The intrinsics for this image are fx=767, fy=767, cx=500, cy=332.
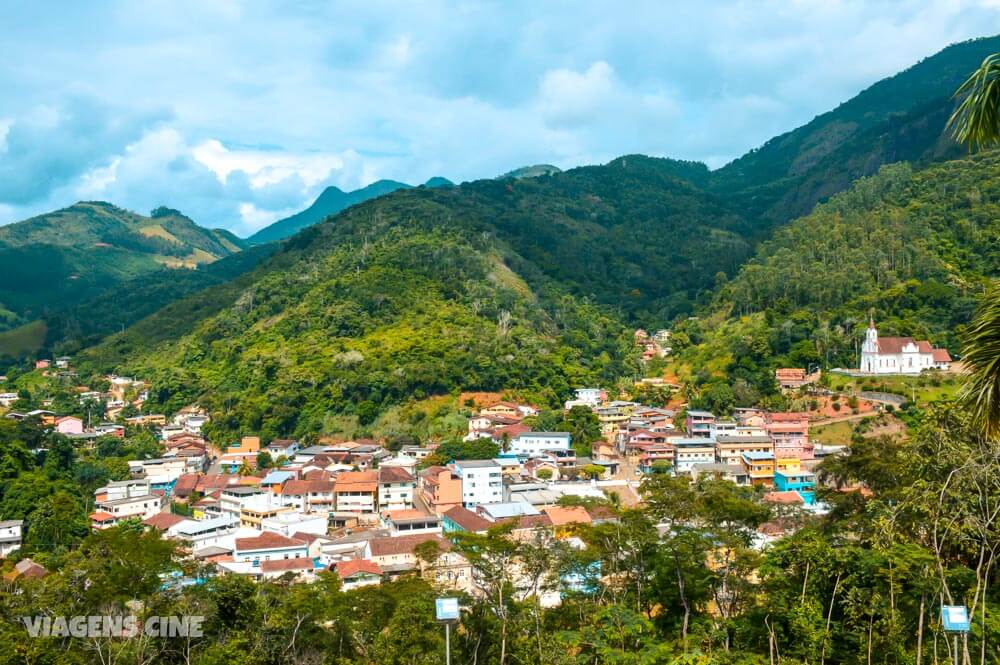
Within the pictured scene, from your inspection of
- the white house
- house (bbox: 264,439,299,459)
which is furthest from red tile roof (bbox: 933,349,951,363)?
house (bbox: 264,439,299,459)

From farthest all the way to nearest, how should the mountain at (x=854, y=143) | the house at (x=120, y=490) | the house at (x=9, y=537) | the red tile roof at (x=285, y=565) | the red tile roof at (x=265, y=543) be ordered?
1. the mountain at (x=854, y=143)
2. the house at (x=120, y=490)
3. the house at (x=9, y=537)
4. the red tile roof at (x=265, y=543)
5. the red tile roof at (x=285, y=565)

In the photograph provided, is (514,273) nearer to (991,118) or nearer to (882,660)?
(882,660)

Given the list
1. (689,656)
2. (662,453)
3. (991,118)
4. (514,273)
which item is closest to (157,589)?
(689,656)

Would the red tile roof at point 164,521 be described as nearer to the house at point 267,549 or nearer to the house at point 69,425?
the house at point 267,549

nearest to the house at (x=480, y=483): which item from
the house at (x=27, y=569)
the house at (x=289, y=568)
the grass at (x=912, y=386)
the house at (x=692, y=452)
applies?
the house at (x=289, y=568)

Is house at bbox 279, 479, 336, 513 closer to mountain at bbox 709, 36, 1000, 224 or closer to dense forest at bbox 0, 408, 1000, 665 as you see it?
dense forest at bbox 0, 408, 1000, 665

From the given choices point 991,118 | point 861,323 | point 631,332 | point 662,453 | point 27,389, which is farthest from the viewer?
point 631,332

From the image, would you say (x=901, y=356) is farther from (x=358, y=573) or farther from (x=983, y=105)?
(x=983, y=105)
